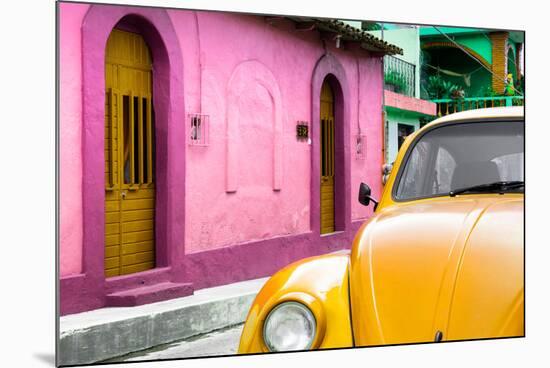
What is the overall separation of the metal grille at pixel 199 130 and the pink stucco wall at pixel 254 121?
0.13ft

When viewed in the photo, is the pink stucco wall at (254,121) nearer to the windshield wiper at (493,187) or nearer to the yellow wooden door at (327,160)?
the yellow wooden door at (327,160)

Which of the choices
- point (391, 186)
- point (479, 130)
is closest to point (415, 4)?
point (479, 130)

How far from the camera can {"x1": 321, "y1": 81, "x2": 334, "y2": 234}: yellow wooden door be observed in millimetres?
5259

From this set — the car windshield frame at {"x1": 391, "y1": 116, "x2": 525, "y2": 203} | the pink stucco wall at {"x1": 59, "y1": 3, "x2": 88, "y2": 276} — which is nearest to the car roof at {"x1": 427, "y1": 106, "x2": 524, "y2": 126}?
the car windshield frame at {"x1": 391, "y1": 116, "x2": 525, "y2": 203}

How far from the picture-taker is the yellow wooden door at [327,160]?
526 centimetres

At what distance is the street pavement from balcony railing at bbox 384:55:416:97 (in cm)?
206

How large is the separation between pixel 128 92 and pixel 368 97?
1701 mm

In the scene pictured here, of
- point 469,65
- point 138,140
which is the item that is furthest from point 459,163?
point 138,140

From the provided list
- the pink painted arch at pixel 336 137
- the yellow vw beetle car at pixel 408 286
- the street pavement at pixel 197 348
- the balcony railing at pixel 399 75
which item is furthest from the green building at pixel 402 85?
the street pavement at pixel 197 348

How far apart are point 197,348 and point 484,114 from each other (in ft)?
7.29

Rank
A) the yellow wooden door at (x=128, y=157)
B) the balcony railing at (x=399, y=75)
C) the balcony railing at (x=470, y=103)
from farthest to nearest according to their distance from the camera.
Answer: the balcony railing at (x=399, y=75), the balcony railing at (x=470, y=103), the yellow wooden door at (x=128, y=157)

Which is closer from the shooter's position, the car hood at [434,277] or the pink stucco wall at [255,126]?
the car hood at [434,277]

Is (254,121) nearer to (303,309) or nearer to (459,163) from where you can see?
(459,163)
